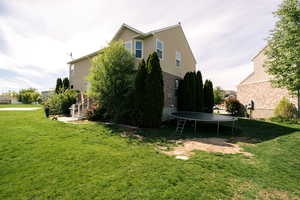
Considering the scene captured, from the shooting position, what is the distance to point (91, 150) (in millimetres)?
5016

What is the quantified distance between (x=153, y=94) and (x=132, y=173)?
624cm

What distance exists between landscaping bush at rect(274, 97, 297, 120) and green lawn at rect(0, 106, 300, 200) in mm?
10239

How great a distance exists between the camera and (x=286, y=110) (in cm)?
1322

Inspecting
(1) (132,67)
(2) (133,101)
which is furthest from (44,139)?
(1) (132,67)

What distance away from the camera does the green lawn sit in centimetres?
280

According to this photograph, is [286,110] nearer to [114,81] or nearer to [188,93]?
[188,93]

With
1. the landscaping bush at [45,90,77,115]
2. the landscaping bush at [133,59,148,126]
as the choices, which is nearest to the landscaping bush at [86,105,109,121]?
the landscaping bush at [133,59,148,126]

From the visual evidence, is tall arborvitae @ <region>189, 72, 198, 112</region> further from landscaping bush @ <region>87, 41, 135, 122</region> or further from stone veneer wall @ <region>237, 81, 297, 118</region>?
stone veneer wall @ <region>237, 81, 297, 118</region>

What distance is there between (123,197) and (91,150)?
2870 millimetres

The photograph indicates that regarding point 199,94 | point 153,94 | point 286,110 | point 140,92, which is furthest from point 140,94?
point 286,110

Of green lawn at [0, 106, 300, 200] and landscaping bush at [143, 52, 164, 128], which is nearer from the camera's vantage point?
green lawn at [0, 106, 300, 200]

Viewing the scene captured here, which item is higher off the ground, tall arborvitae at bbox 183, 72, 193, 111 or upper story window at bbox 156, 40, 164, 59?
upper story window at bbox 156, 40, 164, 59

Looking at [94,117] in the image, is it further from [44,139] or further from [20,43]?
[20,43]

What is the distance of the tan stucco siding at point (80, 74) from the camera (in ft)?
58.4
